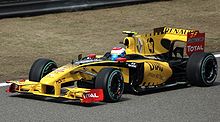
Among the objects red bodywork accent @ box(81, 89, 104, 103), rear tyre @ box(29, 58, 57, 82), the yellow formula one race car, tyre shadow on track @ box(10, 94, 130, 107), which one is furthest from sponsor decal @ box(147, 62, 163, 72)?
rear tyre @ box(29, 58, 57, 82)

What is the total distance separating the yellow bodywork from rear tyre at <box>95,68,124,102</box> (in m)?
0.27

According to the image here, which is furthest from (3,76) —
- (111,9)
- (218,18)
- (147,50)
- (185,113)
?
(218,18)

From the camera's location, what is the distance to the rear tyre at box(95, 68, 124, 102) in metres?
9.23

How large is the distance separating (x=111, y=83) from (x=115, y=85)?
0.40 ft

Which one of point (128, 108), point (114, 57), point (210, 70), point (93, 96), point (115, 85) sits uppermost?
point (114, 57)

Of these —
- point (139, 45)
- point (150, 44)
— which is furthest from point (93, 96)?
point (150, 44)

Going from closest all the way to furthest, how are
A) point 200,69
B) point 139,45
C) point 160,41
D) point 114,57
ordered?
1. point 114,57
2. point 200,69
3. point 139,45
4. point 160,41

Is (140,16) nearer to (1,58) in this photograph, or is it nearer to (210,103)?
(1,58)

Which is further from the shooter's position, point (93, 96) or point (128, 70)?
point (128, 70)

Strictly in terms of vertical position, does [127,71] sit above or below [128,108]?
above

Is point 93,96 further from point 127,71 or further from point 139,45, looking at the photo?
point 139,45

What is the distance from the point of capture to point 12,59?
44.4 feet

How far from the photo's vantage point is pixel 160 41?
11.0 meters

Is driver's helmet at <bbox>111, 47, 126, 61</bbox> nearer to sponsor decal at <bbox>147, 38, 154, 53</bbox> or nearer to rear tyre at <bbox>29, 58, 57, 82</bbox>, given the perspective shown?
sponsor decal at <bbox>147, 38, 154, 53</bbox>
